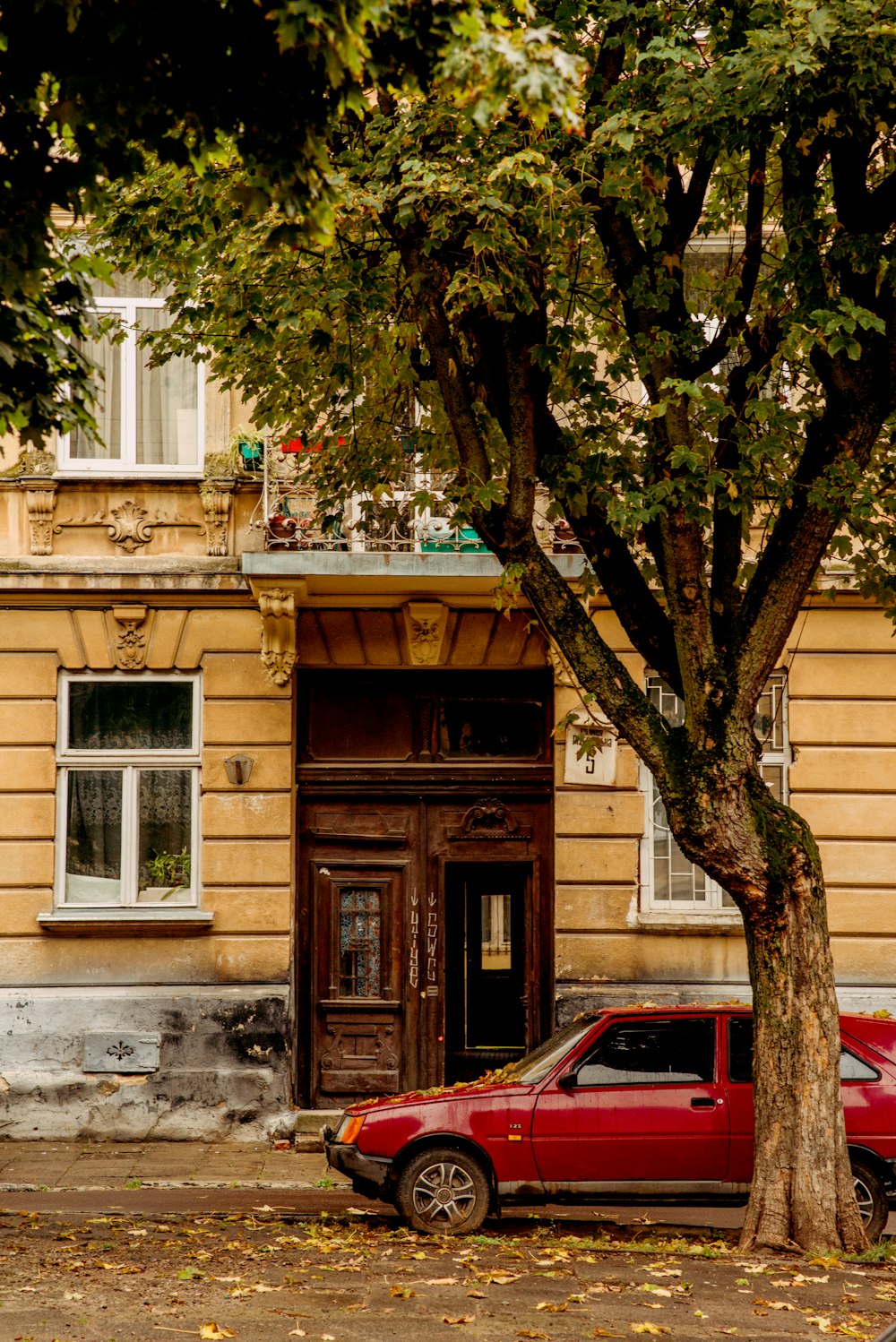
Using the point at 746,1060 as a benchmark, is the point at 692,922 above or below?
above

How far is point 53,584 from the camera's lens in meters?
13.3

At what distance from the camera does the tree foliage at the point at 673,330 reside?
8234mm

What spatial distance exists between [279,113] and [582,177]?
3.79 m

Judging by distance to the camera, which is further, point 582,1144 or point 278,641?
point 278,641

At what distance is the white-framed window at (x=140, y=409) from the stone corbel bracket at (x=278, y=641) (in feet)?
→ 5.77

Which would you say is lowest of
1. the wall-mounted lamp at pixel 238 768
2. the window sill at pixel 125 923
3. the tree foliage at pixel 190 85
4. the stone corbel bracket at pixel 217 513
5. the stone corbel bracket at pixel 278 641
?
the window sill at pixel 125 923

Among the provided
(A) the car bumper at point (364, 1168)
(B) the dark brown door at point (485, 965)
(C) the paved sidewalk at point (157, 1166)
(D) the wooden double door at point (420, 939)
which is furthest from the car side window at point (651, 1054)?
(B) the dark brown door at point (485, 965)

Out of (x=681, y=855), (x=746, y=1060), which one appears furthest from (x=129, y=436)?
(x=746, y=1060)

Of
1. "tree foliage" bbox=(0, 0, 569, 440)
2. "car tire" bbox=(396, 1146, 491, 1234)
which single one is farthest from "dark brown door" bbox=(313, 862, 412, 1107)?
"tree foliage" bbox=(0, 0, 569, 440)

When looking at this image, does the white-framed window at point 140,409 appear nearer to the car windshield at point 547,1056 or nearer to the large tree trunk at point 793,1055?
the car windshield at point 547,1056

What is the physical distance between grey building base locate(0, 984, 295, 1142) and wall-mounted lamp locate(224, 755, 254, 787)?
6.47 ft

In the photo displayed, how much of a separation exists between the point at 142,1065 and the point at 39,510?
17.2 feet

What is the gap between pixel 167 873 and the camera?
13.5 meters

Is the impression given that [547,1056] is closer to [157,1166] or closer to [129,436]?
[157,1166]
